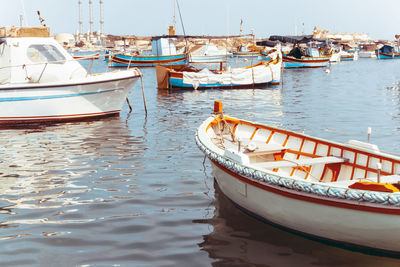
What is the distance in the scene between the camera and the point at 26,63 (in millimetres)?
15891

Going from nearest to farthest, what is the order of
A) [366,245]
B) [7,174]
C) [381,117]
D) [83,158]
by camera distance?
[366,245] → [7,174] → [83,158] → [381,117]

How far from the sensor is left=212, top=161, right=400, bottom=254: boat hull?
5137mm

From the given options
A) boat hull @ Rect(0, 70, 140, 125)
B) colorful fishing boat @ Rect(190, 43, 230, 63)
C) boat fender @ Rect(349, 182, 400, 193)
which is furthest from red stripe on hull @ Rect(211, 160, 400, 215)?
colorful fishing boat @ Rect(190, 43, 230, 63)

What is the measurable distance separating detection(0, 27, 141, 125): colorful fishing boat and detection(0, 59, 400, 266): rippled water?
0.71 meters

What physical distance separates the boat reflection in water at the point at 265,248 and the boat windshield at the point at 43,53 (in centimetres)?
1147

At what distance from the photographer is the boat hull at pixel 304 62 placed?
169ft

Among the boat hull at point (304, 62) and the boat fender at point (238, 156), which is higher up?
the boat hull at point (304, 62)

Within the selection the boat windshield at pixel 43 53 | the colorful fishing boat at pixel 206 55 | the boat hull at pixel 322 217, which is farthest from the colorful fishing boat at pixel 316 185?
the colorful fishing boat at pixel 206 55

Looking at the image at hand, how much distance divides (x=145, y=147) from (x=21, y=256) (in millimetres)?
6598

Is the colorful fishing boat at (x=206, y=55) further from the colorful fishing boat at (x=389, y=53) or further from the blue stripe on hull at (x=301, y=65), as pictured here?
the colorful fishing boat at (x=389, y=53)

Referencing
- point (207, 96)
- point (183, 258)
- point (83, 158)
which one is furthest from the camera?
point (207, 96)

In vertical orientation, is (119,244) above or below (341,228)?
below

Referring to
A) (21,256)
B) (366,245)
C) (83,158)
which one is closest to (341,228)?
(366,245)

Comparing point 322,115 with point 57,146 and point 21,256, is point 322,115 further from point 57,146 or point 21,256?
point 21,256
